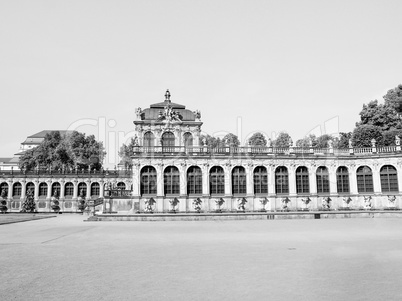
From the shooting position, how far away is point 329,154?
45.4 metres

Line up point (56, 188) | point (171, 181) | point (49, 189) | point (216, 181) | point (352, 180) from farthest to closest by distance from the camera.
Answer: point (56, 188) → point (49, 189) → point (352, 180) → point (216, 181) → point (171, 181)

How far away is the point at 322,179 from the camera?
1769 inches

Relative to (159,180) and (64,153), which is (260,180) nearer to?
(159,180)

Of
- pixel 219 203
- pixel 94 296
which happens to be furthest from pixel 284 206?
pixel 94 296

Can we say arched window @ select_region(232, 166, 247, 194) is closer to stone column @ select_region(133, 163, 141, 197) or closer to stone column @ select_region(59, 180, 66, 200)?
stone column @ select_region(133, 163, 141, 197)

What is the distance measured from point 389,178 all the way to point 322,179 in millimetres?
8182

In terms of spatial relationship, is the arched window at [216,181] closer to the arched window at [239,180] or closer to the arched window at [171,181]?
the arched window at [239,180]

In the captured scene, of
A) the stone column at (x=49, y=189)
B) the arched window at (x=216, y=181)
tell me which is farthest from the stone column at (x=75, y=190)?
the arched window at (x=216, y=181)

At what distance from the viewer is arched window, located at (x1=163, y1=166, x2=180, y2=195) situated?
1666 inches

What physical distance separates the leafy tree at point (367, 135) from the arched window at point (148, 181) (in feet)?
123

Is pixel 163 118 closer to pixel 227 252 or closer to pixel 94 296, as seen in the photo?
pixel 227 252

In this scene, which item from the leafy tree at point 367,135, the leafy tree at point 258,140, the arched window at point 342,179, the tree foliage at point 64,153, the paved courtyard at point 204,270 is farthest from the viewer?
the leafy tree at point 258,140

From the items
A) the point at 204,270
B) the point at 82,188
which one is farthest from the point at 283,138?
the point at 204,270

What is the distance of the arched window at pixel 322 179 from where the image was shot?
1759 inches
